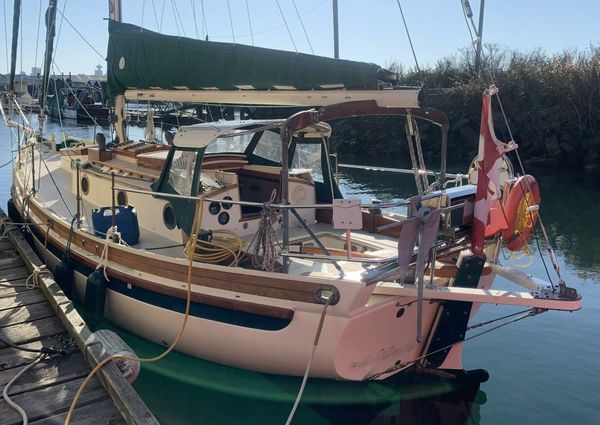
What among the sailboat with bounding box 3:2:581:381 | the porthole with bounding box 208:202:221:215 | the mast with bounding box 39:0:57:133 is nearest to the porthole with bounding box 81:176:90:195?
the sailboat with bounding box 3:2:581:381

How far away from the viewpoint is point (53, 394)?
15.5 ft

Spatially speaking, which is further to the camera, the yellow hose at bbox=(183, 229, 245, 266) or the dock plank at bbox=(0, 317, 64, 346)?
the yellow hose at bbox=(183, 229, 245, 266)

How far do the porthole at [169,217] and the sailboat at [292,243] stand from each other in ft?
0.07

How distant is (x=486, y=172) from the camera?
17.7 feet

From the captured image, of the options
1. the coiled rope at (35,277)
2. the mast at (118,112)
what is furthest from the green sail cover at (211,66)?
the coiled rope at (35,277)

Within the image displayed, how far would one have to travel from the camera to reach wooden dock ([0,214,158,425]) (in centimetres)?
443

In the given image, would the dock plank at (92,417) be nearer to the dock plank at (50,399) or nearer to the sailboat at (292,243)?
the dock plank at (50,399)

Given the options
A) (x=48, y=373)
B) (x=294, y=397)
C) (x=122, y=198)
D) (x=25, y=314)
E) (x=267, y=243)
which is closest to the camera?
(x=48, y=373)

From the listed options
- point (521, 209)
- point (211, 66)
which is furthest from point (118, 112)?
point (521, 209)

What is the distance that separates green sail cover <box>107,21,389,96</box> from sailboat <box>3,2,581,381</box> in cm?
Result: 2

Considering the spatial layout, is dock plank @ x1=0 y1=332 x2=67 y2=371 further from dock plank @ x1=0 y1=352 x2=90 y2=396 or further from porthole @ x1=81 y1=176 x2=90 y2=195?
porthole @ x1=81 y1=176 x2=90 y2=195

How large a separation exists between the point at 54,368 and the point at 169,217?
7.66ft

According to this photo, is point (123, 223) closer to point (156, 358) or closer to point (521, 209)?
point (156, 358)

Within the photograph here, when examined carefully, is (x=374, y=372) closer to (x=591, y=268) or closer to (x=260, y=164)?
(x=260, y=164)
